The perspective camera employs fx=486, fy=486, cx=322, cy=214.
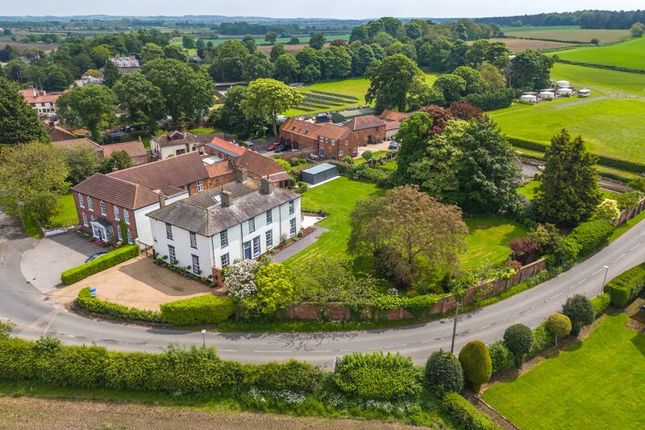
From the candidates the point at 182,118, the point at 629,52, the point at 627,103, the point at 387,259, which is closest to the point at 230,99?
the point at 182,118

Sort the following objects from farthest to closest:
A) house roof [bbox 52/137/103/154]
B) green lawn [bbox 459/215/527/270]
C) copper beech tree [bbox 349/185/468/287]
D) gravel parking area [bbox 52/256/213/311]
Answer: house roof [bbox 52/137/103/154], green lawn [bbox 459/215/527/270], gravel parking area [bbox 52/256/213/311], copper beech tree [bbox 349/185/468/287]

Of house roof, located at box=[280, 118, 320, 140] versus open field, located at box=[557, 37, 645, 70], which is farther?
open field, located at box=[557, 37, 645, 70]

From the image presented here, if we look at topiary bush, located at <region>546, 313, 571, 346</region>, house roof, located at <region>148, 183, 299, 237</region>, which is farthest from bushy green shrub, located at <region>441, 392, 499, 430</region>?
house roof, located at <region>148, 183, 299, 237</region>

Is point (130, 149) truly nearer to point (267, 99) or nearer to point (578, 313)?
point (267, 99)

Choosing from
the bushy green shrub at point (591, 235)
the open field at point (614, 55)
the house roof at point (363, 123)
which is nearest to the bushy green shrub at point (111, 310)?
the bushy green shrub at point (591, 235)

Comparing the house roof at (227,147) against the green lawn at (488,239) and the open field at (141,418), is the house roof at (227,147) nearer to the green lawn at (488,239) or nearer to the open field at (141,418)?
the green lawn at (488,239)

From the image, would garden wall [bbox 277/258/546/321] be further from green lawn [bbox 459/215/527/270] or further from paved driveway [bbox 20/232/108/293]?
paved driveway [bbox 20/232/108/293]

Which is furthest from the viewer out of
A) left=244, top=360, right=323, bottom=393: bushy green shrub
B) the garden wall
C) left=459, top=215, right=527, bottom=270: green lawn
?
left=459, top=215, right=527, bottom=270: green lawn

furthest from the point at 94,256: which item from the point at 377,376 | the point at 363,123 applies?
the point at 363,123
